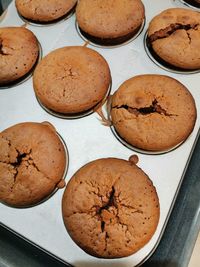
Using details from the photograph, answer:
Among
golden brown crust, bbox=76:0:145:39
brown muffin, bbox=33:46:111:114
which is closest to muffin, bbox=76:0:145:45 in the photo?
golden brown crust, bbox=76:0:145:39

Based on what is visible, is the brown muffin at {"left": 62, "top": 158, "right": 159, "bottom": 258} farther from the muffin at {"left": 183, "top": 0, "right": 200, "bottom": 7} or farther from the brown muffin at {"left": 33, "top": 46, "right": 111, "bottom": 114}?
the muffin at {"left": 183, "top": 0, "right": 200, "bottom": 7}

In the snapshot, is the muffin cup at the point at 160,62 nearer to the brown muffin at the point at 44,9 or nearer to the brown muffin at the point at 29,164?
the brown muffin at the point at 44,9

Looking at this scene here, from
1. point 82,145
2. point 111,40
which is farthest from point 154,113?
point 111,40

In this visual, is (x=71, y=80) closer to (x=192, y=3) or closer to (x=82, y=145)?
(x=82, y=145)

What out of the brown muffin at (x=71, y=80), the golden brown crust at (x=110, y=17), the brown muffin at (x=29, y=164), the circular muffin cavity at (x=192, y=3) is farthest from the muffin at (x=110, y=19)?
the brown muffin at (x=29, y=164)

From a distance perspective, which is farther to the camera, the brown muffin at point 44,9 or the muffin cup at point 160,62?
the brown muffin at point 44,9

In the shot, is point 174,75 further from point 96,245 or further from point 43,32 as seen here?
point 96,245

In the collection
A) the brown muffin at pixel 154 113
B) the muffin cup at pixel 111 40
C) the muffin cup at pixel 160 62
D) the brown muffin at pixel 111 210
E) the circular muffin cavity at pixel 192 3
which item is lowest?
the brown muffin at pixel 111 210
